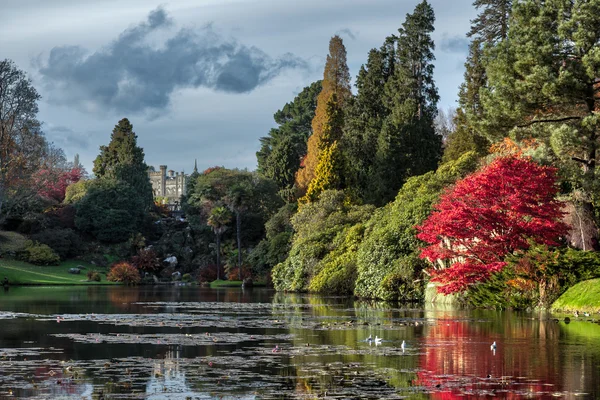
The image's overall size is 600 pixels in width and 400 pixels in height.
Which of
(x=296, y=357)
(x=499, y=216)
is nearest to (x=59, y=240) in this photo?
(x=499, y=216)

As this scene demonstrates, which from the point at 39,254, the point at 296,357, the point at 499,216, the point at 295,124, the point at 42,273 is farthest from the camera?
the point at 295,124

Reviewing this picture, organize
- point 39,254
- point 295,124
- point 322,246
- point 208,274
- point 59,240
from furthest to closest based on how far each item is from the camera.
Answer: point 295,124 < point 59,240 < point 39,254 < point 208,274 < point 322,246

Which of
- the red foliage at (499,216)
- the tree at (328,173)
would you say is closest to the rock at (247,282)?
the tree at (328,173)

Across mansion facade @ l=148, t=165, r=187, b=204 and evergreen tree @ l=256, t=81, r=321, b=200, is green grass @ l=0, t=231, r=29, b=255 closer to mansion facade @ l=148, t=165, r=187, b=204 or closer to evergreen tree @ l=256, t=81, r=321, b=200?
evergreen tree @ l=256, t=81, r=321, b=200

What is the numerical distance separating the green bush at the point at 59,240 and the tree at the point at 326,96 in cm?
2224

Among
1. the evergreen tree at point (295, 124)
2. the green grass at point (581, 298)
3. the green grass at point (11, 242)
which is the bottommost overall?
the green grass at point (581, 298)

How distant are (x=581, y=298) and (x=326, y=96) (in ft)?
172

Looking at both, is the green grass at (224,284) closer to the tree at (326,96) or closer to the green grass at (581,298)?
the tree at (326,96)

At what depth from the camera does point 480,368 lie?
15422 millimetres

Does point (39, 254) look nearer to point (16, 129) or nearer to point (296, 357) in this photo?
point (16, 129)

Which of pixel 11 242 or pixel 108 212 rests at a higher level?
pixel 108 212

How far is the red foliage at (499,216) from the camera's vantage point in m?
32.7

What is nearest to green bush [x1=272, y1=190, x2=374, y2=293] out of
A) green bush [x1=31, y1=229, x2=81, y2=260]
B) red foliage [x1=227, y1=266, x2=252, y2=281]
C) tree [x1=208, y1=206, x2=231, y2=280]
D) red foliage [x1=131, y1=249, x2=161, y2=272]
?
red foliage [x1=227, y1=266, x2=252, y2=281]

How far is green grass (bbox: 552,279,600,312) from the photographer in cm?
2862
